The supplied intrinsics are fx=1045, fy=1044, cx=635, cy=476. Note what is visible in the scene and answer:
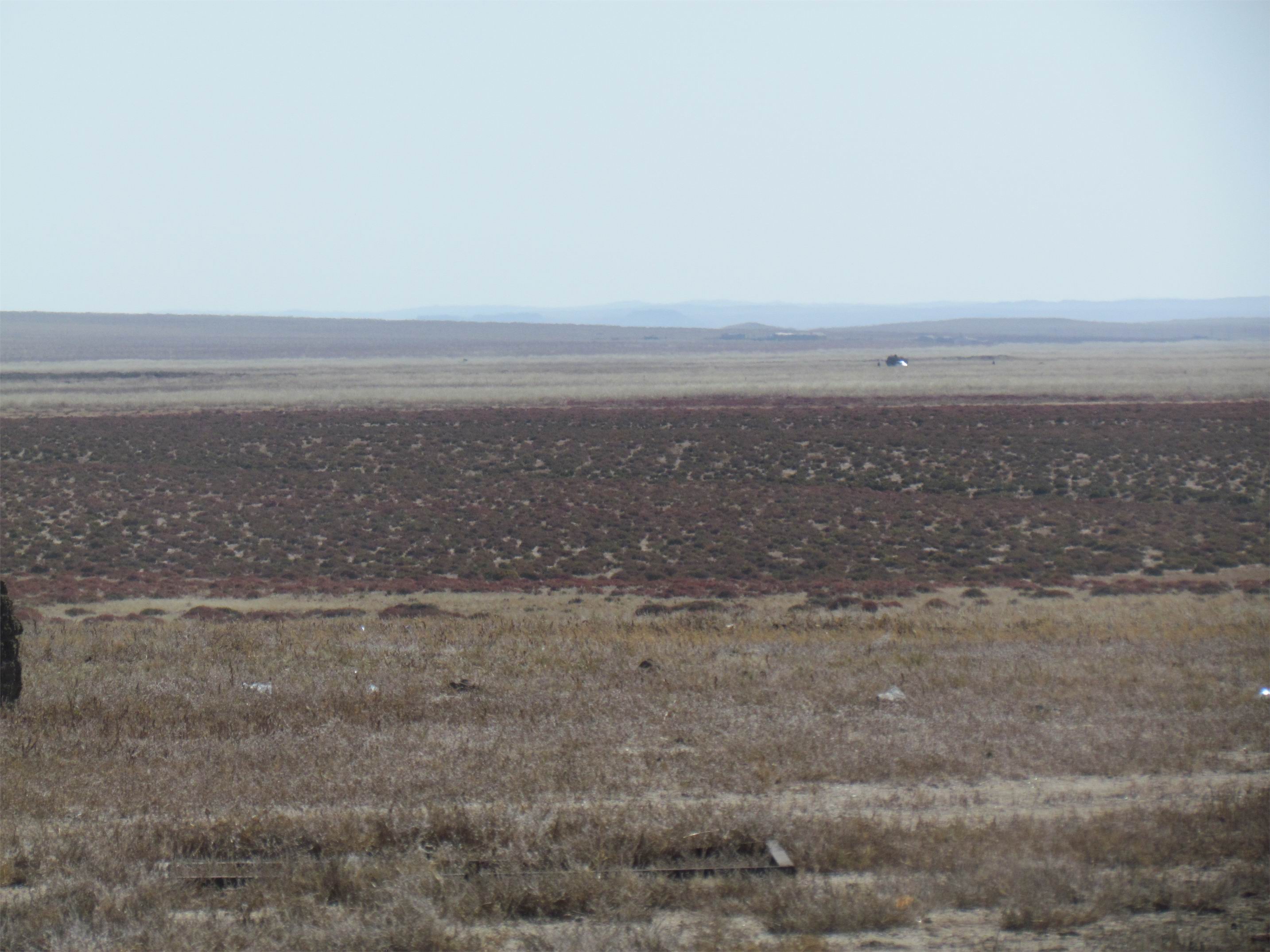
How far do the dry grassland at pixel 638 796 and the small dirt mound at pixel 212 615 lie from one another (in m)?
6.18

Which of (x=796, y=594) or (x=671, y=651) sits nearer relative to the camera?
(x=671, y=651)

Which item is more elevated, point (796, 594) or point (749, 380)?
point (749, 380)

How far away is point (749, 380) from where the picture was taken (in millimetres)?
86250

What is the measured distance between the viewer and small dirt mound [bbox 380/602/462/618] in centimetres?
2042

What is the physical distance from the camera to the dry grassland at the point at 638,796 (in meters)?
5.05

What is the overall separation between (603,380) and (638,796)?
269 ft

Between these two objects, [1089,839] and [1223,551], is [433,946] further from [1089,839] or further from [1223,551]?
[1223,551]

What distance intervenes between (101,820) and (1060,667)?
9.24 meters

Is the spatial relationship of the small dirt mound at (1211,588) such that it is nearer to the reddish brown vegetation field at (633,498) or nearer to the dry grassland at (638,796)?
the reddish brown vegetation field at (633,498)

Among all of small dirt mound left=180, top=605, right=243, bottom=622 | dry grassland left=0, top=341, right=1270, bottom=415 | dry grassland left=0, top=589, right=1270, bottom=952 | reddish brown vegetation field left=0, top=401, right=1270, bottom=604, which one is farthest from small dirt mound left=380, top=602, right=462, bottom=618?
dry grassland left=0, top=341, right=1270, bottom=415

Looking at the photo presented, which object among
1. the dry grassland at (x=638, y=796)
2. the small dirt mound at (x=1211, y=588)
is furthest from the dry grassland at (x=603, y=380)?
the dry grassland at (x=638, y=796)

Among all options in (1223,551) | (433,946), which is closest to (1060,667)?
(433,946)

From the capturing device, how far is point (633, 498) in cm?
3644

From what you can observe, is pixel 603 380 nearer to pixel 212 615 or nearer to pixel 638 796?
pixel 212 615
